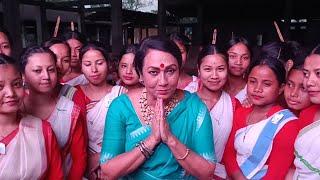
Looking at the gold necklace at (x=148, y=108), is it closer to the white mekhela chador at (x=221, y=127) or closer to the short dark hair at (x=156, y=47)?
the short dark hair at (x=156, y=47)

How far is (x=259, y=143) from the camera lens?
7.19ft

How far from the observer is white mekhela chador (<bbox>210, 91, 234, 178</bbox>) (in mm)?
2639

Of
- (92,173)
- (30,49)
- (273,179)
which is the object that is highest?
(30,49)

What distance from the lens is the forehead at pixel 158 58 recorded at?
1730 millimetres

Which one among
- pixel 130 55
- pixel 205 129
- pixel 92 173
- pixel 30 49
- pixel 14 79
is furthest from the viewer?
pixel 130 55

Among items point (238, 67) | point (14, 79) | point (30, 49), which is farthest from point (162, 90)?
point (238, 67)

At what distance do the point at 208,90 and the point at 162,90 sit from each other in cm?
111

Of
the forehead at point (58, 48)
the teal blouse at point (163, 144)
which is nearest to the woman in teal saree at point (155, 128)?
the teal blouse at point (163, 144)

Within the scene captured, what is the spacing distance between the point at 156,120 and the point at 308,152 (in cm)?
87

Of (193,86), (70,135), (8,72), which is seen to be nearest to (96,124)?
(70,135)

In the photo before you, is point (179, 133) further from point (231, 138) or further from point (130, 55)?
point (130, 55)

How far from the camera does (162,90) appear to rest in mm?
1758

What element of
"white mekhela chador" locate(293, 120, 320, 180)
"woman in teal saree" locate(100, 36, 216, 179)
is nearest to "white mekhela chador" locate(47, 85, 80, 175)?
"woman in teal saree" locate(100, 36, 216, 179)

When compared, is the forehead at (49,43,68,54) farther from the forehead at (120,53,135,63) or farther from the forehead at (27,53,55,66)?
the forehead at (27,53,55,66)
